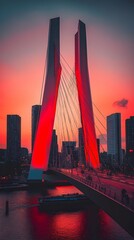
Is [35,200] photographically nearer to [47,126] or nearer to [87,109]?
[47,126]

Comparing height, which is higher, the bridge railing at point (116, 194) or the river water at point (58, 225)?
the bridge railing at point (116, 194)

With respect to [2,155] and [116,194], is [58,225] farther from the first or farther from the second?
[2,155]

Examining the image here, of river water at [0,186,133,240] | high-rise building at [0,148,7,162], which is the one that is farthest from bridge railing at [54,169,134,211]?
high-rise building at [0,148,7,162]

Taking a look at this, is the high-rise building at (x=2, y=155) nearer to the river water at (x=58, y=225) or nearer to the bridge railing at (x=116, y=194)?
the river water at (x=58, y=225)

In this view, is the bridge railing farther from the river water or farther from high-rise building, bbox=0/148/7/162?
high-rise building, bbox=0/148/7/162

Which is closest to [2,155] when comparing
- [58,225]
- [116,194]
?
[58,225]

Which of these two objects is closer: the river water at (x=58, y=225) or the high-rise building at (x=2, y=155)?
the river water at (x=58, y=225)

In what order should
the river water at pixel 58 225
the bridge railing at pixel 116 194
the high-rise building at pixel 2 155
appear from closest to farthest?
1. the bridge railing at pixel 116 194
2. the river water at pixel 58 225
3. the high-rise building at pixel 2 155

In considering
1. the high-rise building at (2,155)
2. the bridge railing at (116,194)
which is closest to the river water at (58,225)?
the bridge railing at (116,194)
